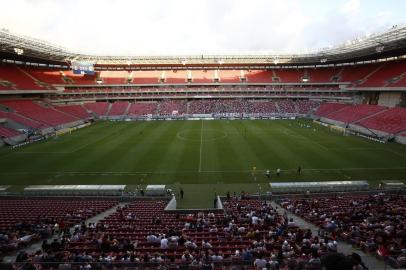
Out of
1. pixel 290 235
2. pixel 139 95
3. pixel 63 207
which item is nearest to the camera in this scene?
pixel 290 235

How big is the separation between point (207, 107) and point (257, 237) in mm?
67226

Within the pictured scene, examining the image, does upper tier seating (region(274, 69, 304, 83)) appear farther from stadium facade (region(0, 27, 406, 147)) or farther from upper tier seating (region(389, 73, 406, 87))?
upper tier seating (region(389, 73, 406, 87))

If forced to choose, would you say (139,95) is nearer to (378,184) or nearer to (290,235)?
(378,184)

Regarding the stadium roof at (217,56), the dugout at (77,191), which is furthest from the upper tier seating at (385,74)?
the dugout at (77,191)

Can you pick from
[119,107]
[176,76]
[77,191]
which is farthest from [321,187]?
[176,76]

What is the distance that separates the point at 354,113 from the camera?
61844mm

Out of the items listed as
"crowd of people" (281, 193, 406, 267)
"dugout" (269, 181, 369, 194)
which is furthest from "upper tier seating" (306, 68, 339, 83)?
"crowd of people" (281, 193, 406, 267)

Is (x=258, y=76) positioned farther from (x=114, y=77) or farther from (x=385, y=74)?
(x=114, y=77)

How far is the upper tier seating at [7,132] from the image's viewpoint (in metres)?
46.9

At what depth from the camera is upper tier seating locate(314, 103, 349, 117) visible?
2765 inches

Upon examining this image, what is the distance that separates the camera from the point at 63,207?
21.9m

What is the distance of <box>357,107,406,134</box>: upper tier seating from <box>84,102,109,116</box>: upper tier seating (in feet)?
184

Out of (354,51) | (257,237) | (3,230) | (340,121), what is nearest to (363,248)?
(257,237)

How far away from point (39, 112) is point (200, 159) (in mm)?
41494
